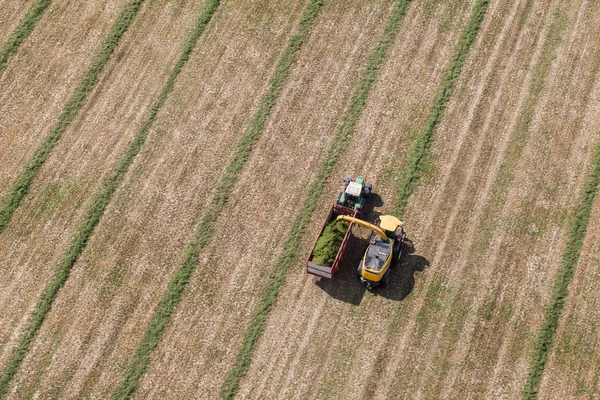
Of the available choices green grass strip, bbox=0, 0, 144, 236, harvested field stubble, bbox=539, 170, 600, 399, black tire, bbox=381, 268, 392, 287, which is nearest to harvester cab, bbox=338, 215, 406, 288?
black tire, bbox=381, 268, 392, 287

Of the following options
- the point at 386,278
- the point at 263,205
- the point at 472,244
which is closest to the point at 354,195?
the point at 386,278

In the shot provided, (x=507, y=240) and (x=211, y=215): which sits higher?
(x=507, y=240)

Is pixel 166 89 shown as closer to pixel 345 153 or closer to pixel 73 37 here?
pixel 73 37

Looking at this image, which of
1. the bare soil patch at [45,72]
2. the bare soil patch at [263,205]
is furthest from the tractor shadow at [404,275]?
the bare soil patch at [45,72]

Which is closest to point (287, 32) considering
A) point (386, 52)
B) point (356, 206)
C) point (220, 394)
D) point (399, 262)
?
point (386, 52)

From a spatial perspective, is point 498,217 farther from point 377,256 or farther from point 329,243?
point 329,243

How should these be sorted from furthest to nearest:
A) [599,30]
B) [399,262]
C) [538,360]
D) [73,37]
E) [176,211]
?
1. [73,37]
2. [599,30]
3. [176,211]
4. [399,262]
5. [538,360]
